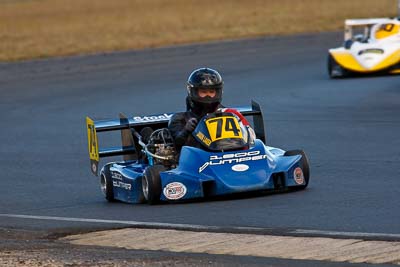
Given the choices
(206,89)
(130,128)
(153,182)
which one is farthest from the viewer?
(130,128)

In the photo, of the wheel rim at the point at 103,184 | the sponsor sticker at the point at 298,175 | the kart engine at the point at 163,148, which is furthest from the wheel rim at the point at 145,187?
the sponsor sticker at the point at 298,175

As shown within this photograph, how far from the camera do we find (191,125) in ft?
35.4

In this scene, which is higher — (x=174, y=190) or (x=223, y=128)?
(x=223, y=128)

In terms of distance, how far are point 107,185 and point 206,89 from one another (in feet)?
4.44

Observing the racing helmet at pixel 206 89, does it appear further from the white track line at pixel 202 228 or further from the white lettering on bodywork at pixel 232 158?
the white track line at pixel 202 228

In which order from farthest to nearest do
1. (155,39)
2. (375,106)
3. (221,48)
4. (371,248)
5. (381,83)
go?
(155,39) → (221,48) → (381,83) → (375,106) → (371,248)

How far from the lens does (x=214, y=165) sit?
10.2m

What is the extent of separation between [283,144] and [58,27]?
23079mm

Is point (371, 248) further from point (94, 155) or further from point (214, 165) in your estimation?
point (94, 155)

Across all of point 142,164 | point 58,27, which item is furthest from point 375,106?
point 58,27

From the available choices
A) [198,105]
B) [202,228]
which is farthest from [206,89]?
[202,228]

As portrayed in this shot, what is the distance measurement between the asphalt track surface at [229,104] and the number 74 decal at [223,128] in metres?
0.60

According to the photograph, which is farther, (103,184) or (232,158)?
(103,184)

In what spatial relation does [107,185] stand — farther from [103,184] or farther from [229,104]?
[229,104]
